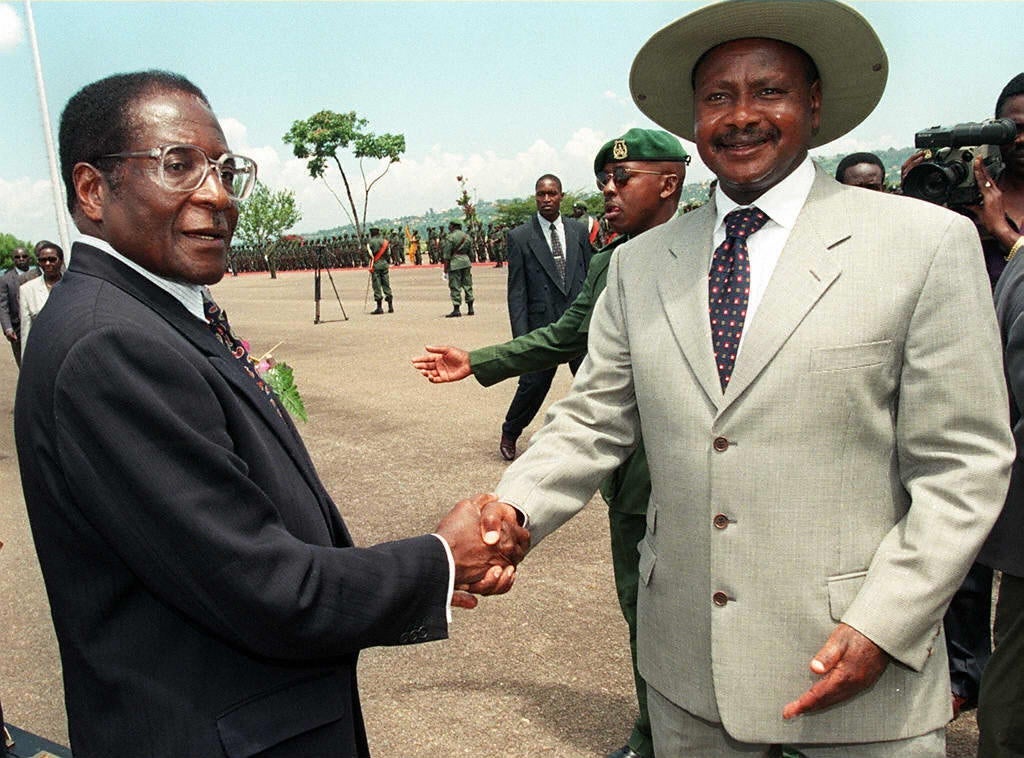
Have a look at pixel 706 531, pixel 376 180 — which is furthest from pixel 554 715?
pixel 376 180

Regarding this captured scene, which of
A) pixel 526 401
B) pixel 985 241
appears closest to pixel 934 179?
pixel 985 241

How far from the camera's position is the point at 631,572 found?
10.2ft

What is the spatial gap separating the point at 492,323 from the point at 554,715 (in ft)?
39.6

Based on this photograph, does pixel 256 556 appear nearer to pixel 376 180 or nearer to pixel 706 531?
pixel 706 531

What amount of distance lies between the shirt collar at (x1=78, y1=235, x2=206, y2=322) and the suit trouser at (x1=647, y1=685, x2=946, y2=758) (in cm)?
137

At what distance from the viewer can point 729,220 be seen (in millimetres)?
2039

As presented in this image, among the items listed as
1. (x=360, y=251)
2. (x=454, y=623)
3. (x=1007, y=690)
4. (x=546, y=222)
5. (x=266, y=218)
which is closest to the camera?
(x=1007, y=690)

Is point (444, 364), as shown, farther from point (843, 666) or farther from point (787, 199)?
point (843, 666)

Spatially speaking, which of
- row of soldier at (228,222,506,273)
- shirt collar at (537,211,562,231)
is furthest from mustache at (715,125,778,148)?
row of soldier at (228,222,506,273)

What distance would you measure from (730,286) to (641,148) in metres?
1.82

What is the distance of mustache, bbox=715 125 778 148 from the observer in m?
1.93

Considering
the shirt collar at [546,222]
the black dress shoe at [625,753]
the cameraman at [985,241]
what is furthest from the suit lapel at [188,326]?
the shirt collar at [546,222]

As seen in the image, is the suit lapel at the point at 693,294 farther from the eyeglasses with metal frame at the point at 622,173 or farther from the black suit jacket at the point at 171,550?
the eyeglasses with metal frame at the point at 622,173

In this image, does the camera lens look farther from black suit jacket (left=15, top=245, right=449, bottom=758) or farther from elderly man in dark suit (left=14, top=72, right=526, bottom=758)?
black suit jacket (left=15, top=245, right=449, bottom=758)
